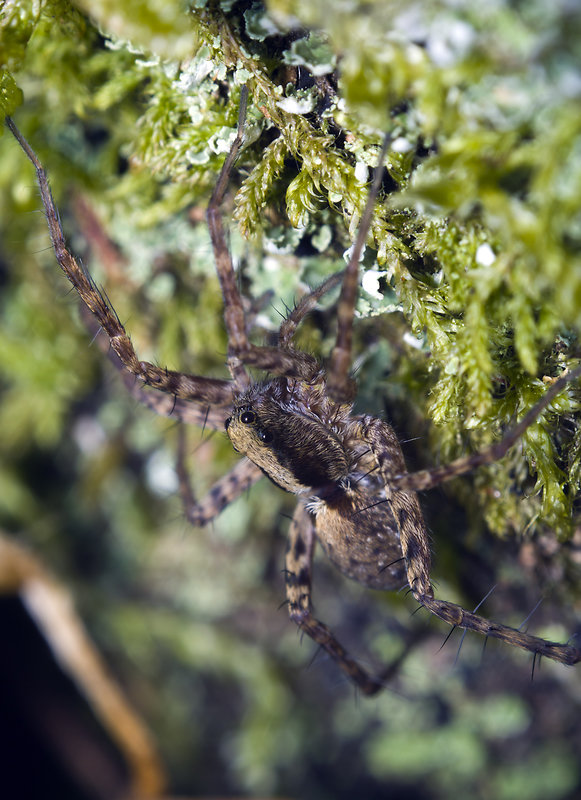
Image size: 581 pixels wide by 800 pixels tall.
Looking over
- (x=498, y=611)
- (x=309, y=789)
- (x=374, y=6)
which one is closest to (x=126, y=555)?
(x=309, y=789)

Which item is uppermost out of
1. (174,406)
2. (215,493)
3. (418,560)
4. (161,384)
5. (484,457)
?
(161,384)

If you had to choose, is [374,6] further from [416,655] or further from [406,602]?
[416,655]

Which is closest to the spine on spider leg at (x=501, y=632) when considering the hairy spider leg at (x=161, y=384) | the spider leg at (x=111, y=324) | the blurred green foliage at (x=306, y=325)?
the blurred green foliage at (x=306, y=325)

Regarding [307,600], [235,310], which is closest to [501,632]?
[307,600]

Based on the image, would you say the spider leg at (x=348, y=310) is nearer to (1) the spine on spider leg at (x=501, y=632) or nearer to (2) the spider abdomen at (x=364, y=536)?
(2) the spider abdomen at (x=364, y=536)

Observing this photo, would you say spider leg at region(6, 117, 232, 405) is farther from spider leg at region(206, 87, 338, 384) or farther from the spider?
spider leg at region(206, 87, 338, 384)

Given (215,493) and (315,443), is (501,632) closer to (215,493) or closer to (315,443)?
(315,443)
